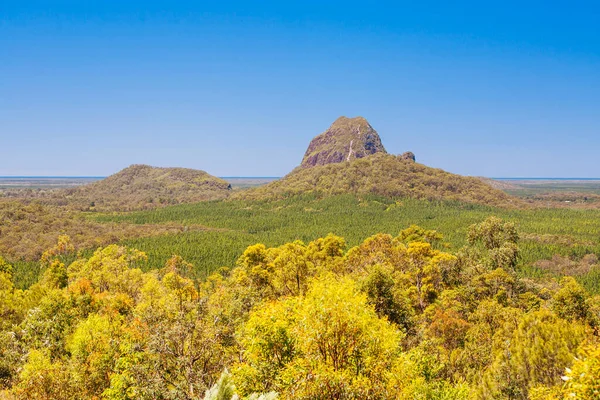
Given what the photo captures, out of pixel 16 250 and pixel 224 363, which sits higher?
pixel 224 363

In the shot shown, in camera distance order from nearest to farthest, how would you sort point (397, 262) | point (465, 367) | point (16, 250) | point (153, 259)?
point (465, 367)
point (397, 262)
point (153, 259)
point (16, 250)

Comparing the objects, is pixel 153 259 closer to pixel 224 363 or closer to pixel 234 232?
pixel 234 232

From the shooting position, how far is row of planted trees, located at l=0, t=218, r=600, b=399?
1741cm

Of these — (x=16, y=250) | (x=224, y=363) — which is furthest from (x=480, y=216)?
(x=16, y=250)

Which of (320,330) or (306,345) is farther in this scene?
(320,330)

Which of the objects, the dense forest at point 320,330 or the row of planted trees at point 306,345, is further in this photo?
the dense forest at point 320,330

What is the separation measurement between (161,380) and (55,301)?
1313 inches

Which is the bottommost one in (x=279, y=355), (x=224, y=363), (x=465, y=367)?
(x=465, y=367)

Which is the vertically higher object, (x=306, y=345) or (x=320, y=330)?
(x=320, y=330)

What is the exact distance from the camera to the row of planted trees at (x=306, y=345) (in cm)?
1741

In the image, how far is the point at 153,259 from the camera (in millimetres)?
110688

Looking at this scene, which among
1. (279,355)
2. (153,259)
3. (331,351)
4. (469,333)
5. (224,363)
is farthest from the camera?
(153,259)

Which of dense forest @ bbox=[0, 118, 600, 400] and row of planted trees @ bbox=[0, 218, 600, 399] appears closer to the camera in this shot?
row of planted trees @ bbox=[0, 218, 600, 399]

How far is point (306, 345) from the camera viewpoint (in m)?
17.2
